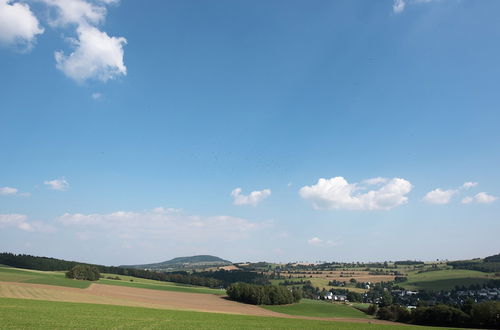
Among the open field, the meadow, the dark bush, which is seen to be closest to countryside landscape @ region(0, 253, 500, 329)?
the dark bush

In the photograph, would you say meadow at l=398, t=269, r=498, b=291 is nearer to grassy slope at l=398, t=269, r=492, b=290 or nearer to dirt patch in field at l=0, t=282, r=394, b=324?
grassy slope at l=398, t=269, r=492, b=290

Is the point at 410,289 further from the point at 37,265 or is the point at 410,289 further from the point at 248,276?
the point at 37,265

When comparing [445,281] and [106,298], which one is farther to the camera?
[445,281]

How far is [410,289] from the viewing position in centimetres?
16238

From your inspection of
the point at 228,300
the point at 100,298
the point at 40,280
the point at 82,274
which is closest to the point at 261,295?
the point at 228,300

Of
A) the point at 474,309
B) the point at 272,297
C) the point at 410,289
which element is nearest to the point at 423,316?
the point at 474,309

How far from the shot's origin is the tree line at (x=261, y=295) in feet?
333

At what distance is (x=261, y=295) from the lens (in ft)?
334

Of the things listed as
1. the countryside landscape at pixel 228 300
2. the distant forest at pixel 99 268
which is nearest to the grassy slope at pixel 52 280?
the countryside landscape at pixel 228 300

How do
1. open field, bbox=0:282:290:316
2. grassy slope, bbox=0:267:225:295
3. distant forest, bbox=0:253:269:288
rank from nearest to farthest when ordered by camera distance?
open field, bbox=0:282:290:316 < grassy slope, bbox=0:267:225:295 < distant forest, bbox=0:253:269:288

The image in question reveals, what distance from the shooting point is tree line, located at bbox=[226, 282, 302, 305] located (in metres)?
102

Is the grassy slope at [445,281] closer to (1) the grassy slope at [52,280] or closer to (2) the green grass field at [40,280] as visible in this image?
(1) the grassy slope at [52,280]

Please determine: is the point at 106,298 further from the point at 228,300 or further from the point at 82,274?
the point at 82,274

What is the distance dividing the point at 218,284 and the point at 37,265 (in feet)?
276
